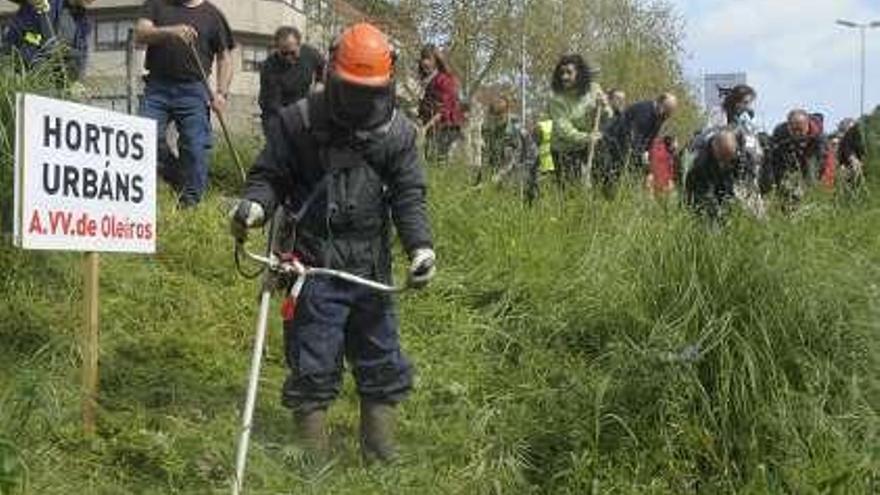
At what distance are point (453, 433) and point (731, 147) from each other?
3.22 meters

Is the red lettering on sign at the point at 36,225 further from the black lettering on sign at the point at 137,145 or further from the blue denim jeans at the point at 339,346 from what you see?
the blue denim jeans at the point at 339,346

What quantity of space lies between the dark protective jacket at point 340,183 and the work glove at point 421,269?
4.4 inches

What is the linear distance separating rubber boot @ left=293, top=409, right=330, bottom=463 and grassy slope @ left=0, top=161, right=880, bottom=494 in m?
0.10

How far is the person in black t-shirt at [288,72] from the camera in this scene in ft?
34.3

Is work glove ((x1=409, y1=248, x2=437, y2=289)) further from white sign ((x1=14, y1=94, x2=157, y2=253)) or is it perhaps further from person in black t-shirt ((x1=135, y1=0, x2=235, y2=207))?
person in black t-shirt ((x1=135, y1=0, x2=235, y2=207))

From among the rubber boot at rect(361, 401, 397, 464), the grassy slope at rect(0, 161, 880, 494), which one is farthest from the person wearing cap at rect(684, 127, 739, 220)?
the rubber boot at rect(361, 401, 397, 464)

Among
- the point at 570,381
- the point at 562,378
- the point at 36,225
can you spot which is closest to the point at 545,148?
the point at 562,378

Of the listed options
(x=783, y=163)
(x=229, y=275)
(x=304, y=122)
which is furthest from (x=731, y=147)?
(x=304, y=122)

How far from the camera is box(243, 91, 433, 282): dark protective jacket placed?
5.09 meters

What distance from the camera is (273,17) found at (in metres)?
49.6

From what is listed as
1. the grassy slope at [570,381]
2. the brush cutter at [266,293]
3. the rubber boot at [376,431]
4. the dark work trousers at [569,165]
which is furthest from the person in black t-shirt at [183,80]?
the brush cutter at [266,293]

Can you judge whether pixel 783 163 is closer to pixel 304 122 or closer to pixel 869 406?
pixel 869 406

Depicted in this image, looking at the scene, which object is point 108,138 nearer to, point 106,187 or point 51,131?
point 106,187

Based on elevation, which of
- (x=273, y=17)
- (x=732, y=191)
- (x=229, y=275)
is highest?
(x=273, y=17)
